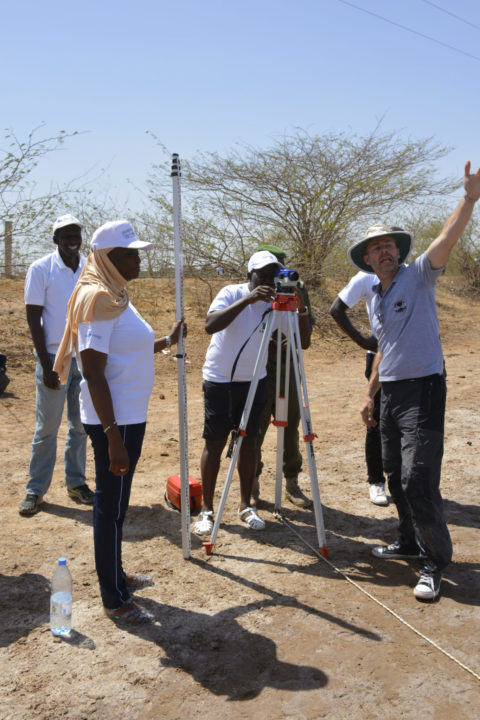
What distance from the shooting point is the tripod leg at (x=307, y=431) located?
4.04 m

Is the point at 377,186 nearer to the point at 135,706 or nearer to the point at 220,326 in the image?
the point at 220,326

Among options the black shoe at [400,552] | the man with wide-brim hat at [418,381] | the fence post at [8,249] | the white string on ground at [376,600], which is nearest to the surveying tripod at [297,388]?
the white string on ground at [376,600]

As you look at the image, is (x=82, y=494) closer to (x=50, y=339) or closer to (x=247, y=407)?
(x=50, y=339)

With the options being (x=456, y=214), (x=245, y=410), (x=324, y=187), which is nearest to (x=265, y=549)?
(x=245, y=410)

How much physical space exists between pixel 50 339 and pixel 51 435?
71 centimetres

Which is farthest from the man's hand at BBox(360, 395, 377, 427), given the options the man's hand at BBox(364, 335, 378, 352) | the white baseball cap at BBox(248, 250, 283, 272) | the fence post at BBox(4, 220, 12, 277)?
the fence post at BBox(4, 220, 12, 277)

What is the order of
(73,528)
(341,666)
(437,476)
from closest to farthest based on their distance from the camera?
(341,666)
(437,476)
(73,528)

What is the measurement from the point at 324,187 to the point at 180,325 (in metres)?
11.0

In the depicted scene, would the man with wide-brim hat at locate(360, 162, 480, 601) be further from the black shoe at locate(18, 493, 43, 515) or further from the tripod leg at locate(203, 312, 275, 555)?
the black shoe at locate(18, 493, 43, 515)

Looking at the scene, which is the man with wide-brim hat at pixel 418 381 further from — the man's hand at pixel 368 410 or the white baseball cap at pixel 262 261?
the white baseball cap at pixel 262 261

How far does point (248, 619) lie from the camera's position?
3432 millimetres

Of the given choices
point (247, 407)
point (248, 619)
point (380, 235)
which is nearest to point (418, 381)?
point (380, 235)

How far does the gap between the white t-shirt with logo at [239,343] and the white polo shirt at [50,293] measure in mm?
1137

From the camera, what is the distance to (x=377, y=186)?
14.4m
